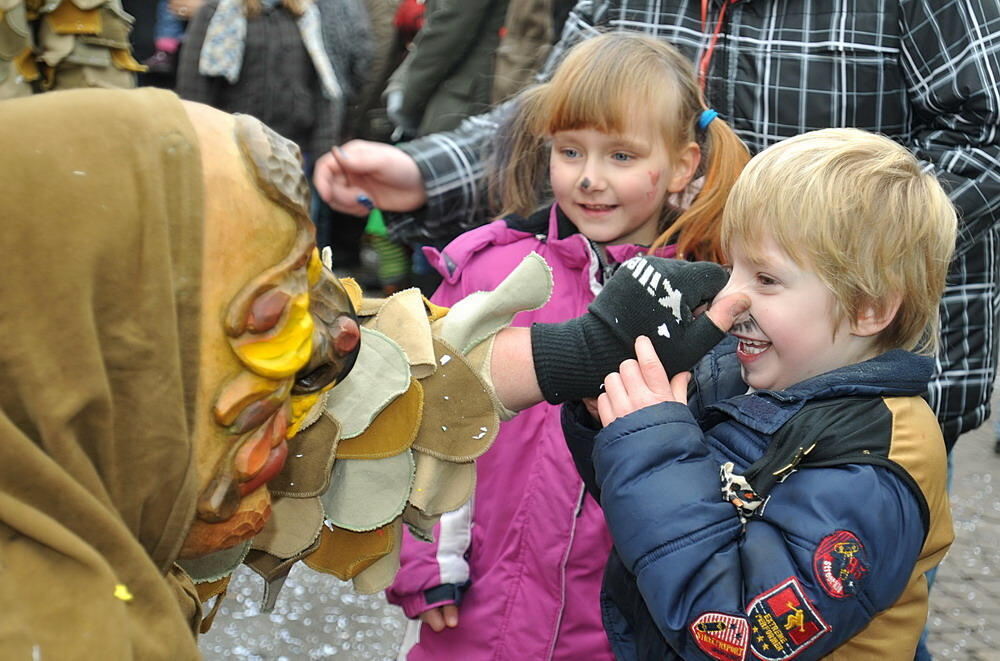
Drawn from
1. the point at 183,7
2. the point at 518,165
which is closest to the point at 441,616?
the point at 518,165

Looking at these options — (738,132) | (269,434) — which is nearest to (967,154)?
(738,132)

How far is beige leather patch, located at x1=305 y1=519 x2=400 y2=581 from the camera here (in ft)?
4.72

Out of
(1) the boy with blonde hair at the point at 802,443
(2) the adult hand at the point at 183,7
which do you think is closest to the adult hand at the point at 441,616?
(1) the boy with blonde hair at the point at 802,443

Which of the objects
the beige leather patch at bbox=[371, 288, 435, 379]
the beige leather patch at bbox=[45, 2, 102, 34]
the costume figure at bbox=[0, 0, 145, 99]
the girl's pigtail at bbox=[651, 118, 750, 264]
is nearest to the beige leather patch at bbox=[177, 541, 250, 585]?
the beige leather patch at bbox=[371, 288, 435, 379]

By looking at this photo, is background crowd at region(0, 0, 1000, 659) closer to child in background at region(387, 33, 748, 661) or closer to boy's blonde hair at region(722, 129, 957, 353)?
child in background at region(387, 33, 748, 661)

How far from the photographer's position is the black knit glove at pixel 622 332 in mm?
1479

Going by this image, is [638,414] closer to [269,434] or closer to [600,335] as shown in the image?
[600,335]

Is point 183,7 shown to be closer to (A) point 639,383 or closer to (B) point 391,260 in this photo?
(B) point 391,260

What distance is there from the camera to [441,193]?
2361 millimetres

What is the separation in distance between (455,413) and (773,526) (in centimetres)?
46

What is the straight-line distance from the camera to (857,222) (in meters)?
1.54

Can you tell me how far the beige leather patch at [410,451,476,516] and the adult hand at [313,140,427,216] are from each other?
81cm

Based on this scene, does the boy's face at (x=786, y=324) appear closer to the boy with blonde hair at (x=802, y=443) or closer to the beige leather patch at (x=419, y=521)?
the boy with blonde hair at (x=802, y=443)

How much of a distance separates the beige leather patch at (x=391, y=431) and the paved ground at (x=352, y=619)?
6.51 feet
